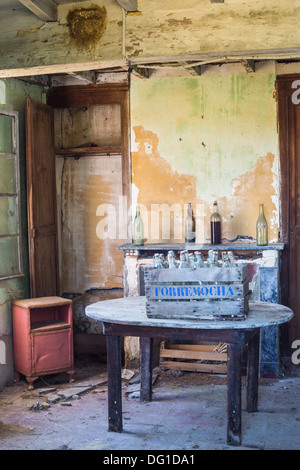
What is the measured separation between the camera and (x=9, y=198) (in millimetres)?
5051

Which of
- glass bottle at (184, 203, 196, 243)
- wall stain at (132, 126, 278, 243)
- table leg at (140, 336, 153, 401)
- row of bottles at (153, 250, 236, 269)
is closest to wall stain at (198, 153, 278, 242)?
wall stain at (132, 126, 278, 243)

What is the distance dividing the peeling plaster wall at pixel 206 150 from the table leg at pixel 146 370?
3.82 feet

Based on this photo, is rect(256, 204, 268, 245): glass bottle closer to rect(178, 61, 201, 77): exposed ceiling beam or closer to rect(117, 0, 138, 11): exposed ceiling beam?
rect(178, 61, 201, 77): exposed ceiling beam

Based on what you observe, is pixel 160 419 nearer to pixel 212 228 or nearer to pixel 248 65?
pixel 212 228

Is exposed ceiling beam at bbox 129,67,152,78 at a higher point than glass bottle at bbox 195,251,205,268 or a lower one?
higher

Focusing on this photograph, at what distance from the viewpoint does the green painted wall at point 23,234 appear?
16.2 feet

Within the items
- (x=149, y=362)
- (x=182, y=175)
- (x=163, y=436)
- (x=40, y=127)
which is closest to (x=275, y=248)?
(x=182, y=175)

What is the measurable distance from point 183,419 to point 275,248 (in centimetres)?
170

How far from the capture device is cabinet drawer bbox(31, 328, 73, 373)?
4.81m

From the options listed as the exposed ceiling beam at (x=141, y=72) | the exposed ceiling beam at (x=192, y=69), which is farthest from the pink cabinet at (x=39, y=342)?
the exposed ceiling beam at (x=192, y=69)

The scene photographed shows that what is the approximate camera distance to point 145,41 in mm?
3529

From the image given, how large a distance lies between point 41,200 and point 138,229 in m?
0.98

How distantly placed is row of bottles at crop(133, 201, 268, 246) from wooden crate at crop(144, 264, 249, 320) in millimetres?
1539
